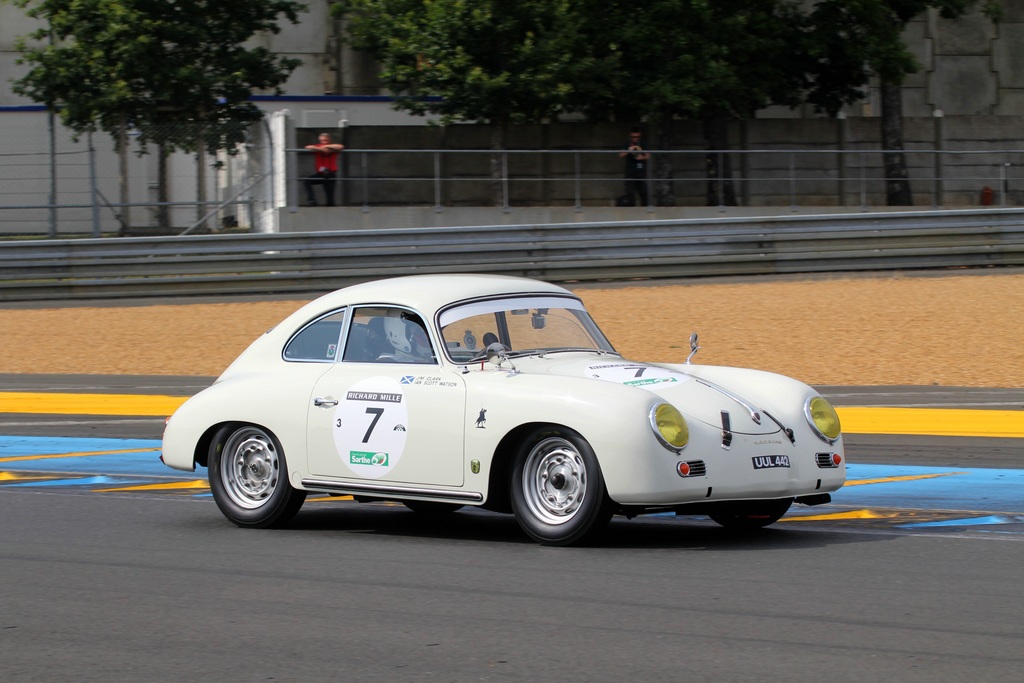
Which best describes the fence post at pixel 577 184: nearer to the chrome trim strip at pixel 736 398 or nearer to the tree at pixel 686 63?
the tree at pixel 686 63

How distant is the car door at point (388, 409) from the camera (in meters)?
7.10

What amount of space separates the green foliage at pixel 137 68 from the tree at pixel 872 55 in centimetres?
1196

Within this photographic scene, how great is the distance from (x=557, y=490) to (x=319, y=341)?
6.00 ft

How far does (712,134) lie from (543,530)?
924 inches

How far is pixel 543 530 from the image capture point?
6.86 meters

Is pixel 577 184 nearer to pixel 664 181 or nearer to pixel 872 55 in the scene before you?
pixel 664 181

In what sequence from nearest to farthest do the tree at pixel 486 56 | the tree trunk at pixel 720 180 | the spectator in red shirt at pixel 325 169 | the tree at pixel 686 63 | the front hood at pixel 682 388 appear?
the front hood at pixel 682 388, the spectator in red shirt at pixel 325 169, the tree trunk at pixel 720 180, the tree at pixel 486 56, the tree at pixel 686 63

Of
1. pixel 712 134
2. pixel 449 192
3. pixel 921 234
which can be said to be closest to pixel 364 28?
pixel 449 192

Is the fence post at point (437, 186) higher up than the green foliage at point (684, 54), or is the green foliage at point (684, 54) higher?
the green foliage at point (684, 54)

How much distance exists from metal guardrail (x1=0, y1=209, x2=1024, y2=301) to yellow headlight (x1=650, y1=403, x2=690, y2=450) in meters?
15.1

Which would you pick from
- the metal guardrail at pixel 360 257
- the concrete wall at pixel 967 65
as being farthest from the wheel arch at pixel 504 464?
the concrete wall at pixel 967 65

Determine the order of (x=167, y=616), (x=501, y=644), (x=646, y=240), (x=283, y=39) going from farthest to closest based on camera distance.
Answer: (x=283, y=39)
(x=646, y=240)
(x=167, y=616)
(x=501, y=644)

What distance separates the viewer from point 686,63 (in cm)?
2794

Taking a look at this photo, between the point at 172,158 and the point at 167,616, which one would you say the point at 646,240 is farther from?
the point at 167,616
